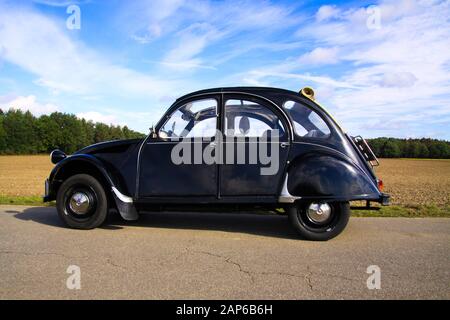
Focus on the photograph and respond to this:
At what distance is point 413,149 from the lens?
6925 cm

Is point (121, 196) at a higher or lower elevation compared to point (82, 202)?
higher

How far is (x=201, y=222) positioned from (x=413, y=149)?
72255mm

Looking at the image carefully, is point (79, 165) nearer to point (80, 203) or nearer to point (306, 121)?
point (80, 203)

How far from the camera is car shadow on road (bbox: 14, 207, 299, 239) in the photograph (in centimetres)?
555

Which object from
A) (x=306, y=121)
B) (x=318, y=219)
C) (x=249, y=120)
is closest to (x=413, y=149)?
(x=306, y=121)

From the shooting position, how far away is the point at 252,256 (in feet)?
13.8

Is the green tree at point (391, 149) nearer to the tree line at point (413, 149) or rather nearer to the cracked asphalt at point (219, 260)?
the tree line at point (413, 149)

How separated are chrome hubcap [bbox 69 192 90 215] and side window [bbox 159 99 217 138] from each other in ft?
4.77

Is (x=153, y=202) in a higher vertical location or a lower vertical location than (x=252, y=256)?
higher

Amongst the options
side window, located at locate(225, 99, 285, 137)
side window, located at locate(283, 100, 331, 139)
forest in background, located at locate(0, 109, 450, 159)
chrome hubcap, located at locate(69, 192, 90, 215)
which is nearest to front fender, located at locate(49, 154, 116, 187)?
chrome hubcap, located at locate(69, 192, 90, 215)

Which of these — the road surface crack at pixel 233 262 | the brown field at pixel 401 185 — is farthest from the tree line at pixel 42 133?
the road surface crack at pixel 233 262
